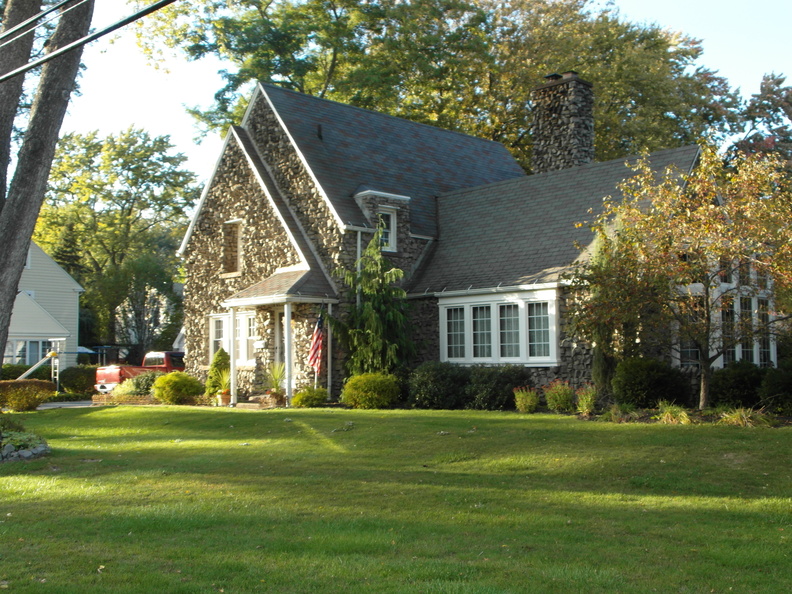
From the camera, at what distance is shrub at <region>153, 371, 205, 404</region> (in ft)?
76.4

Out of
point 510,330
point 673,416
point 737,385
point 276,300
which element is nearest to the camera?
point 673,416

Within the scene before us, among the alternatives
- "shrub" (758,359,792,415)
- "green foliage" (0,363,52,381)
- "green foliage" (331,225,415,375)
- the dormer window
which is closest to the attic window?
the dormer window

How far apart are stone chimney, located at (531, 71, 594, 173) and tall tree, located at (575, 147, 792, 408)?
960cm

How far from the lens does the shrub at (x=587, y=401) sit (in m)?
15.7

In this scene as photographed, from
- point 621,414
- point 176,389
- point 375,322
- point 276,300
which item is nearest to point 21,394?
point 176,389

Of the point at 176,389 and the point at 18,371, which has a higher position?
the point at 18,371

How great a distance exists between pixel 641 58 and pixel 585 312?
77.1ft

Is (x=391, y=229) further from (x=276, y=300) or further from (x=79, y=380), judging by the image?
(x=79, y=380)

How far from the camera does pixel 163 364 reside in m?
34.3

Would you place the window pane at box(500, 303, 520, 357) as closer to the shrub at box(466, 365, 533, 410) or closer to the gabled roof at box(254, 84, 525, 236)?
the shrub at box(466, 365, 533, 410)

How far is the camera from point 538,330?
62.4 ft

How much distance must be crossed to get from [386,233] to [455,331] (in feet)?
11.3

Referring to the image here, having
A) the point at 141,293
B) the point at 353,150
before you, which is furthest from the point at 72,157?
the point at 353,150

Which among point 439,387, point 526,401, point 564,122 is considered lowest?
point 526,401
